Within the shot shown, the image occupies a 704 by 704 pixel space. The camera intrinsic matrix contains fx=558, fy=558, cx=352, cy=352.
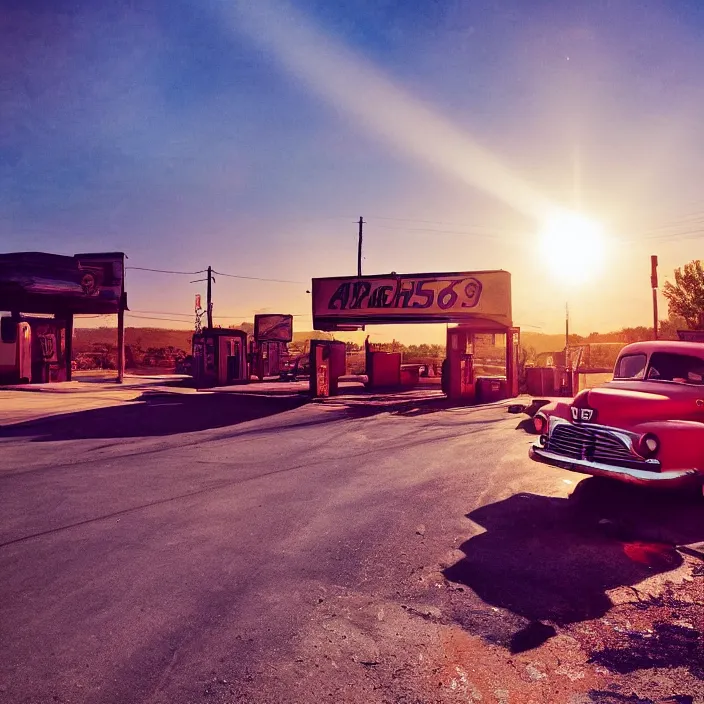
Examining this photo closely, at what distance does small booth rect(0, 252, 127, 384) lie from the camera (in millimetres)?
26516

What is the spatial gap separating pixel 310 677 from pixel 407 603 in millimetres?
1182

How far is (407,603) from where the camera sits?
4164 millimetres

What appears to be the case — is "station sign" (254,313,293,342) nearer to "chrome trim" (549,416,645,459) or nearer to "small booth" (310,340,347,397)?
"small booth" (310,340,347,397)

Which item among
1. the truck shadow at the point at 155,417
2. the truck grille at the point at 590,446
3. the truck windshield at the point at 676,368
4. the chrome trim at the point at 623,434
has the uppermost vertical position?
the truck windshield at the point at 676,368

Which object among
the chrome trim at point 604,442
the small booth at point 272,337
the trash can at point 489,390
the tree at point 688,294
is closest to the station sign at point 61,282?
the small booth at point 272,337

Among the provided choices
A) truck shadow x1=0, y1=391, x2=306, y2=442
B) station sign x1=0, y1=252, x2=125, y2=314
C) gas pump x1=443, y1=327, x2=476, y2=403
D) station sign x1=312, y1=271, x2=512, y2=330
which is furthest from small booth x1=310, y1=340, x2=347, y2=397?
station sign x1=0, y1=252, x2=125, y2=314

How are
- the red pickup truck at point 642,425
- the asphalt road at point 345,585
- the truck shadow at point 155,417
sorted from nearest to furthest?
the asphalt road at point 345,585, the red pickup truck at point 642,425, the truck shadow at point 155,417

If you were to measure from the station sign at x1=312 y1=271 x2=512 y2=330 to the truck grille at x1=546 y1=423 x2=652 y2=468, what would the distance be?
1545 centimetres

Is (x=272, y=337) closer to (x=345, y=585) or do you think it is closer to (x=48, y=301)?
(x=48, y=301)

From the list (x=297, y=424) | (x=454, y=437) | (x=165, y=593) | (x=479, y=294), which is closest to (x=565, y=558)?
(x=165, y=593)

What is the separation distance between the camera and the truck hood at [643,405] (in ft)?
20.7

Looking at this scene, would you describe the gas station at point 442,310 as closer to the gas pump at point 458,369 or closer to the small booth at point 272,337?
the gas pump at point 458,369

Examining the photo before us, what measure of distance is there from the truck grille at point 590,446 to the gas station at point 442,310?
1514 centimetres

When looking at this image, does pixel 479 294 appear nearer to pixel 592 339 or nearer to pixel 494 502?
pixel 494 502
